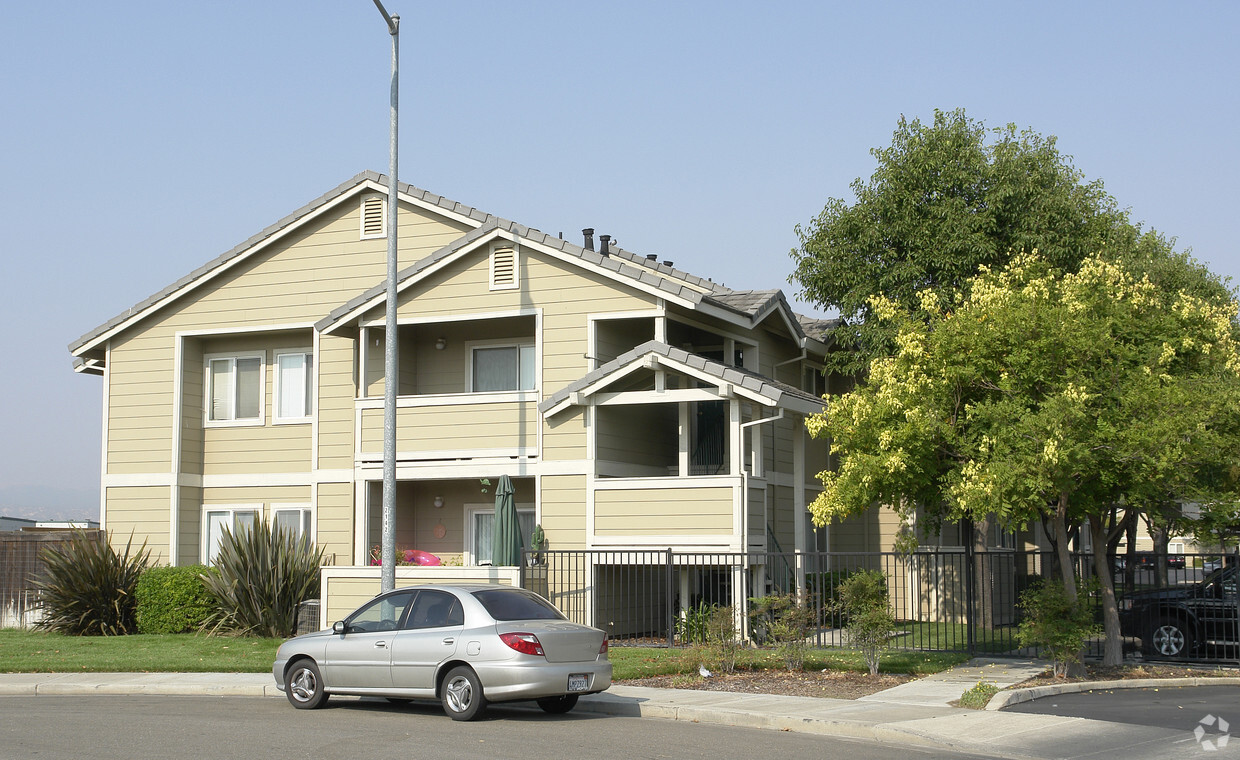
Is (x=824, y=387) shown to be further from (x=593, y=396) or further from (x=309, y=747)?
(x=309, y=747)

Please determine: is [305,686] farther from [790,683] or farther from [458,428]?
[458,428]

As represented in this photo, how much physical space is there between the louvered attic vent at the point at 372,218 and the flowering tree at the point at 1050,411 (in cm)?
1134

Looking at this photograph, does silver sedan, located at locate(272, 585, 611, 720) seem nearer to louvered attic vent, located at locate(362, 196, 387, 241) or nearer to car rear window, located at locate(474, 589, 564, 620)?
car rear window, located at locate(474, 589, 564, 620)

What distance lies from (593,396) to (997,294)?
7.44 m

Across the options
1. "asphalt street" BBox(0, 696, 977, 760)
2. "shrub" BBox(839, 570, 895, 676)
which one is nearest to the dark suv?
"shrub" BBox(839, 570, 895, 676)

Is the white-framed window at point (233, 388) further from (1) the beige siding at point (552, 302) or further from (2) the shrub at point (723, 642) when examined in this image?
(2) the shrub at point (723, 642)

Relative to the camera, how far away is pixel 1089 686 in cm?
1516

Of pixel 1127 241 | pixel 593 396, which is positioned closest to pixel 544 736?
pixel 593 396

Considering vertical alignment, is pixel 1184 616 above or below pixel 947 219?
below

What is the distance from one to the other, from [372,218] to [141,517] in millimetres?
7689

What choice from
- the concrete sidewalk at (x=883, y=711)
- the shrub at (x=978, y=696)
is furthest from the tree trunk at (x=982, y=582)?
the shrub at (x=978, y=696)

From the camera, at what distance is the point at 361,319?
2308cm

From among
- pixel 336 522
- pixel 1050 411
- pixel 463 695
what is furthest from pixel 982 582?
pixel 463 695

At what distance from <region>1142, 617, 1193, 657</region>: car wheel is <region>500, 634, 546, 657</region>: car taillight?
10.3 m
